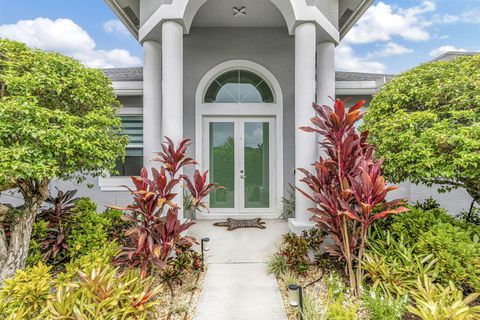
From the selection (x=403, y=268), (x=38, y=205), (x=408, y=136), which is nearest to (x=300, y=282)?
(x=403, y=268)

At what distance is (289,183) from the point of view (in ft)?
24.2

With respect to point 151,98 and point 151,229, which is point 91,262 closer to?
point 151,229

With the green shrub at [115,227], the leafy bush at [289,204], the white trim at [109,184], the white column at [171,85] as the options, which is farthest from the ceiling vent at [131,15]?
the leafy bush at [289,204]

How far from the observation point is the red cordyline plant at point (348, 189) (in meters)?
3.57

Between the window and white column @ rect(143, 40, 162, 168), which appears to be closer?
white column @ rect(143, 40, 162, 168)

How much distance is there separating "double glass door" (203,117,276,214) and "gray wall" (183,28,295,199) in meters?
0.49

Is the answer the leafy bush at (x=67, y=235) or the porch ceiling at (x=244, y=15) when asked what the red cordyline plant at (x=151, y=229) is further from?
the porch ceiling at (x=244, y=15)

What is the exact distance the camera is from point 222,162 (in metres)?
7.45

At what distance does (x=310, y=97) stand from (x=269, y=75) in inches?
102

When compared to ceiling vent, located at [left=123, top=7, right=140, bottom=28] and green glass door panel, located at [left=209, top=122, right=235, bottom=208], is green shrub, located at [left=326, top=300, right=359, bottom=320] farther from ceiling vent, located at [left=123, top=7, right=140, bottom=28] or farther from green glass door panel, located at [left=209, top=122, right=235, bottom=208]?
ceiling vent, located at [left=123, top=7, right=140, bottom=28]

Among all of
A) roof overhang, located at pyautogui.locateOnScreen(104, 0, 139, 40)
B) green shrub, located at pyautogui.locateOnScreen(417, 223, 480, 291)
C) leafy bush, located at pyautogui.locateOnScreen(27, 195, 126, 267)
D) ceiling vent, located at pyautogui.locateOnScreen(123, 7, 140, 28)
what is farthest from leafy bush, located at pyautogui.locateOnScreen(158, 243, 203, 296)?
ceiling vent, located at pyautogui.locateOnScreen(123, 7, 140, 28)

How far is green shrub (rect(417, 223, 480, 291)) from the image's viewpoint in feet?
11.0

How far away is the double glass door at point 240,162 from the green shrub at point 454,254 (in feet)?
13.7

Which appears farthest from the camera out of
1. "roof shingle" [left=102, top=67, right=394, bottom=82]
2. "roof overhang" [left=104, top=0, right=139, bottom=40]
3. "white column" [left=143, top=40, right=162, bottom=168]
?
"roof shingle" [left=102, top=67, right=394, bottom=82]
